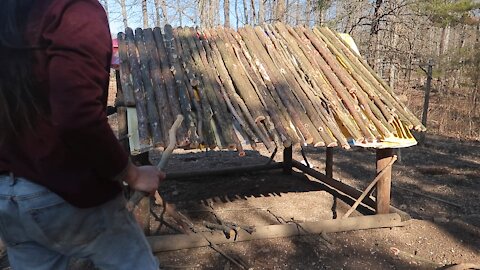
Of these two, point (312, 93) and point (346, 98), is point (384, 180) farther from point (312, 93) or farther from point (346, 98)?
point (312, 93)

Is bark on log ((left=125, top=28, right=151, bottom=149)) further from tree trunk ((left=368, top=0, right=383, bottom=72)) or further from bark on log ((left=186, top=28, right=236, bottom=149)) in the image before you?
tree trunk ((left=368, top=0, right=383, bottom=72))

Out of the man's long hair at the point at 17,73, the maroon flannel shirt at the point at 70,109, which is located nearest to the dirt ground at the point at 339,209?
the maroon flannel shirt at the point at 70,109

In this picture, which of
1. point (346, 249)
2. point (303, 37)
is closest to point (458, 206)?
point (346, 249)

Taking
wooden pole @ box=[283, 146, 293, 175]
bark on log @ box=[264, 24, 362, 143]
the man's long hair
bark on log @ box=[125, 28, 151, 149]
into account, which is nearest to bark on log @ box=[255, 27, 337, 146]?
bark on log @ box=[264, 24, 362, 143]

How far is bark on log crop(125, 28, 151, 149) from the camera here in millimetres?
3945

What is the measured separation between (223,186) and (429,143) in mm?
6744

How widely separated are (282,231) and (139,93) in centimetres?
226

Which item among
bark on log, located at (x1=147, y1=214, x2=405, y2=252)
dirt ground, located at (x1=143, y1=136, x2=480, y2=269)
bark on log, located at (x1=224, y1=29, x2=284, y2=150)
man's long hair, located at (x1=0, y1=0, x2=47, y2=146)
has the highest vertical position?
man's long hair, located at (x1=0, y1=0, x2=47, y2=146)

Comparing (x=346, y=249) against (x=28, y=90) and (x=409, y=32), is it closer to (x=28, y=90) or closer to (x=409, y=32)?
(x=28, y=90)

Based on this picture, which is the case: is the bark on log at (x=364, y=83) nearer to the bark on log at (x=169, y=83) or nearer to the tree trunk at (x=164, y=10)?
the bark on log at (x=169, y=83)

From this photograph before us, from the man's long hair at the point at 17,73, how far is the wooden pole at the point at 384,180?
4381 mm

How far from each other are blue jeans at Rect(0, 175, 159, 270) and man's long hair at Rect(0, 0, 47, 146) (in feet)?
0.75

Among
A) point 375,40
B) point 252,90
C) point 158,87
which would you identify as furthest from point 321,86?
point 375,40

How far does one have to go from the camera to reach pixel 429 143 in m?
11.0
